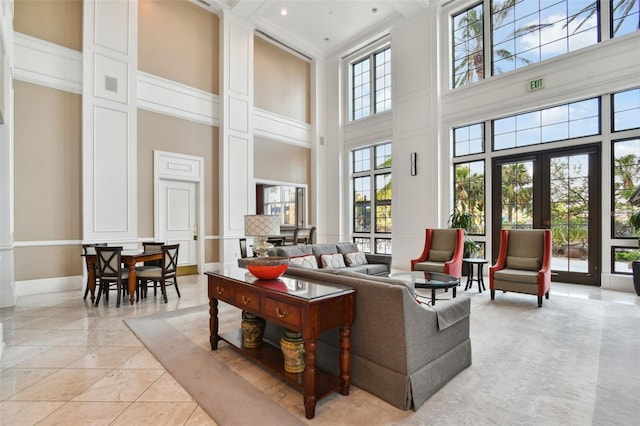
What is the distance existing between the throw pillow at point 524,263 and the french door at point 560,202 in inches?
62.6

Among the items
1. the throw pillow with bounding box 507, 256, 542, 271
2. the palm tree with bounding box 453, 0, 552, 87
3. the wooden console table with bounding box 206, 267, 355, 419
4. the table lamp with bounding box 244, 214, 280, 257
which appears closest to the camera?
the wooden console table with bounding box 206, 267, 355, 419

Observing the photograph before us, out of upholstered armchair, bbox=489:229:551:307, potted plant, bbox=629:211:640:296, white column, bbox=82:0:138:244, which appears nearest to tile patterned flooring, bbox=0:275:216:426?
white column, bbox=82:0:138:244

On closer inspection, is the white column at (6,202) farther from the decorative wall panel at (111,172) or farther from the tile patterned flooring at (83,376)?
the decorative wall panel at (111,172)

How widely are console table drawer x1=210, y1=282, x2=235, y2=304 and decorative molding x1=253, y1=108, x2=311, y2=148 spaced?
6.12 m

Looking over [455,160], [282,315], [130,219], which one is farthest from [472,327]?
[130,219]

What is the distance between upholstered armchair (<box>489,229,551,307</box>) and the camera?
4.54m

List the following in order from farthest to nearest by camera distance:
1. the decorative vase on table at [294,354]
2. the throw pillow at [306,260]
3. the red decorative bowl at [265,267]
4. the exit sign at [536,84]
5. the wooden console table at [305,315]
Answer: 1. the exit sign at [536,84]
2. the throw pillow at [306,260]
3. the red decorative bowl at [265,267]
4. the decorative vase on table at [294,354]
5. the wooden console table at [305,315]

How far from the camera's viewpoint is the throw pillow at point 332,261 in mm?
5291

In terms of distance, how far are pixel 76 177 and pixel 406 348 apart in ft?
20.4

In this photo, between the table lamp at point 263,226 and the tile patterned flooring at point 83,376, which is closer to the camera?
the tile patterned flooring at point 83,376

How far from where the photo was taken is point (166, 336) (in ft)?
11.0

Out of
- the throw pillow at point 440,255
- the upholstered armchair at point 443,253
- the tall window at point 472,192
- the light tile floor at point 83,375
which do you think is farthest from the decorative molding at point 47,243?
the tall window at point 472,192

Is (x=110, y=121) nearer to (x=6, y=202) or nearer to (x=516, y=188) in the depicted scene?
(x=6, y=202)

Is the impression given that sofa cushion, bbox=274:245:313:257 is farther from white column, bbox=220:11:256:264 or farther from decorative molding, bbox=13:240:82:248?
decorative molding, bbox=13:240:82:248
